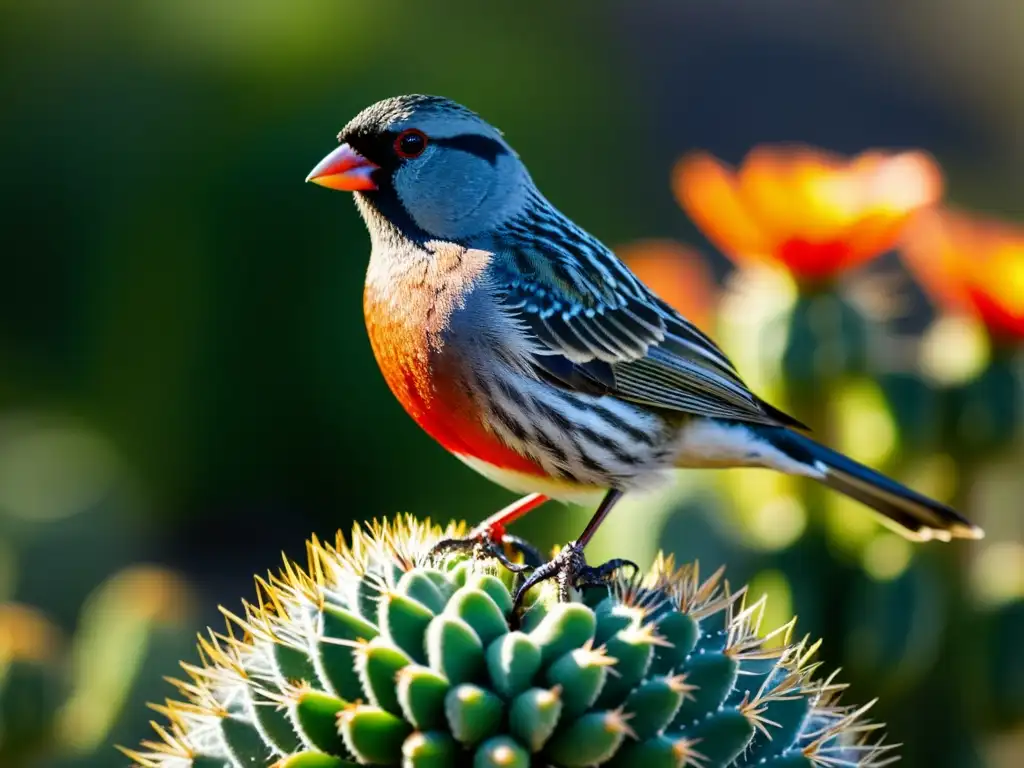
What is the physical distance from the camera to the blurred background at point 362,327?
3941mm

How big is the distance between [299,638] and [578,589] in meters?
0.52

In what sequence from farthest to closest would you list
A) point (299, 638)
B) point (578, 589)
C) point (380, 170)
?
point (380, 170) → point (578, 589) → point (299, 638)

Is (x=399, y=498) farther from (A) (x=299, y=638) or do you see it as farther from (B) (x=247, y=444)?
(A) (x=299, y=638)

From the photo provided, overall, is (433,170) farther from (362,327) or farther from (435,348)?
(362,327)

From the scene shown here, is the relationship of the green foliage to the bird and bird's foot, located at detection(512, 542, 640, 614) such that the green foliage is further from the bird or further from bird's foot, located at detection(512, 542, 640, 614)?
bird's foot, located at detection(512, 542, 640, 614)

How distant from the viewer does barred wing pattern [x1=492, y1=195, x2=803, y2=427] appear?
3.34m

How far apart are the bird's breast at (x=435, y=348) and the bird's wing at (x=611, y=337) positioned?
5.9 inches

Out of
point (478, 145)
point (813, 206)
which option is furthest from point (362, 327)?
point (478, 145)

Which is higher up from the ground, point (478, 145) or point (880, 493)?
point (478, 145)

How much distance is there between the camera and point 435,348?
312cm

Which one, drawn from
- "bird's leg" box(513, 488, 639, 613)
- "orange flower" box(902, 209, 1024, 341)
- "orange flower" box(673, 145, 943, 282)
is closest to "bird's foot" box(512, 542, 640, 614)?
"bird's leg" box(513, 488, 639, 613)

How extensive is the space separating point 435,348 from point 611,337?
23.1 inches

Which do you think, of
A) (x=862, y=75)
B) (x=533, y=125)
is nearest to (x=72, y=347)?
(x=533, y=125)

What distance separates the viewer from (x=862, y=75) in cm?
1409
